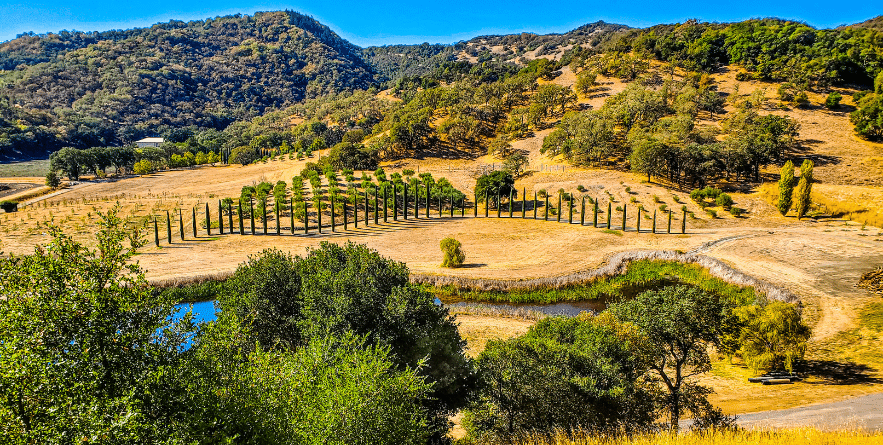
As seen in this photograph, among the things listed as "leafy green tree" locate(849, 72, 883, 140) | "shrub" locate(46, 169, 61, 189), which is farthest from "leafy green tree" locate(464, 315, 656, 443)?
A: "shrub" locate(46, 169, 61, 189)

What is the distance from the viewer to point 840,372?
74.4 ft

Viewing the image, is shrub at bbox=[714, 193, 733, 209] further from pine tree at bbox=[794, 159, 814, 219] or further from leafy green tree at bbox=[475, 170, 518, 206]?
leafy green tree at bbox=[475, 170, 518, 206]

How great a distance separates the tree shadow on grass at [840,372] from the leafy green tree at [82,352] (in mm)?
28525

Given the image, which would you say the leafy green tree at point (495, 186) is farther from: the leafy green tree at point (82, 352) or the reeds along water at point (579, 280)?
the leafy green tree at point (82, 352)

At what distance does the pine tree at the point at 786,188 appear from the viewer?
182ft

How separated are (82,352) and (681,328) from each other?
58.0 feet

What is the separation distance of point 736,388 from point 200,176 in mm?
96771

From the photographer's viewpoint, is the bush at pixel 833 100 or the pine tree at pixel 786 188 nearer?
the pine tree at pixel 786 188

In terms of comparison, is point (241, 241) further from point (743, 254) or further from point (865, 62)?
point (865, 62)

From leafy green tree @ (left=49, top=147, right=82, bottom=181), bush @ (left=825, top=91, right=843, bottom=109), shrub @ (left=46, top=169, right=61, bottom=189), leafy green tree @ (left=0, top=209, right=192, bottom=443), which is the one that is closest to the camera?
leafy green tree @ (left=0, top=209, right=192, bottom=443)

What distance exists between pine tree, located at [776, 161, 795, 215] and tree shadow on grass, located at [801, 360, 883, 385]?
134 feet

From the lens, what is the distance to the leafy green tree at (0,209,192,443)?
7730 mm

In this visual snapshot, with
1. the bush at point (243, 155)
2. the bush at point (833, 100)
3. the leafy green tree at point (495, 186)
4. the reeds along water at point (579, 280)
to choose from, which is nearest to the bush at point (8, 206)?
the bush at point (243, 155)

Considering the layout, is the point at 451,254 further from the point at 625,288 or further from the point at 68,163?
the point at 68,163
